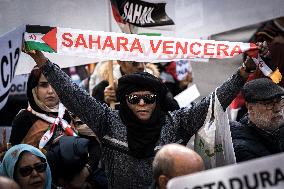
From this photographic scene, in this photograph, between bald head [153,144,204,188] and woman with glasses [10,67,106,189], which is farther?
woman with glasses [10,67,106,189]

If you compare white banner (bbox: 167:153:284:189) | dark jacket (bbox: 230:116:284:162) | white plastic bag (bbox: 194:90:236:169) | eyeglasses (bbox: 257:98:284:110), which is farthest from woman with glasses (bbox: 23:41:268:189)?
white banner (bbox: 167:153:284:189)

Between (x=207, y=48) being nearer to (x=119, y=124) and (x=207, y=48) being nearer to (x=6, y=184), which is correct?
(x=119, y=124)

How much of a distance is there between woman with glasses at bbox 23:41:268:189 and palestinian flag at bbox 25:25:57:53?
57 mm

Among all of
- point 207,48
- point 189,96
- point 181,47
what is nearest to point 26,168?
point 181,47

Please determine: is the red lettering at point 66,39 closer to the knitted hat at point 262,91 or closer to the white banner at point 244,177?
the knitted hat at point 262,91

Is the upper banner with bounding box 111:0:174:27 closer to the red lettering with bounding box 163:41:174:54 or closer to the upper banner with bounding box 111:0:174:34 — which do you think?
the upper banner with bounding box 111:0:174:34

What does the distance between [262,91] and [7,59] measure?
6.30 ft

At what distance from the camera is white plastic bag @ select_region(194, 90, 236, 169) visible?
4113mm

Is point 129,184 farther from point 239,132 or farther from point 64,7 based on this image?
point 64,7

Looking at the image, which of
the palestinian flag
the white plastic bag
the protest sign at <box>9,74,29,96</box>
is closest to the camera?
the white plastic bag

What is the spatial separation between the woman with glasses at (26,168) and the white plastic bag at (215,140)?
1.03 m

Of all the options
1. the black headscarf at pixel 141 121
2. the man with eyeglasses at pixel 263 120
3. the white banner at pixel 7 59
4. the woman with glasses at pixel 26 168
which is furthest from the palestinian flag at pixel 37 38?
the man with eyeglasses at pixel 263 120

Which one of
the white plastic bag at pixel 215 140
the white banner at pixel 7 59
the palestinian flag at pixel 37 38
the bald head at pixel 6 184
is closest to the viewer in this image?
the bald head at pixel 6 184

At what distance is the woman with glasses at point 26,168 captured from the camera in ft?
14.2
